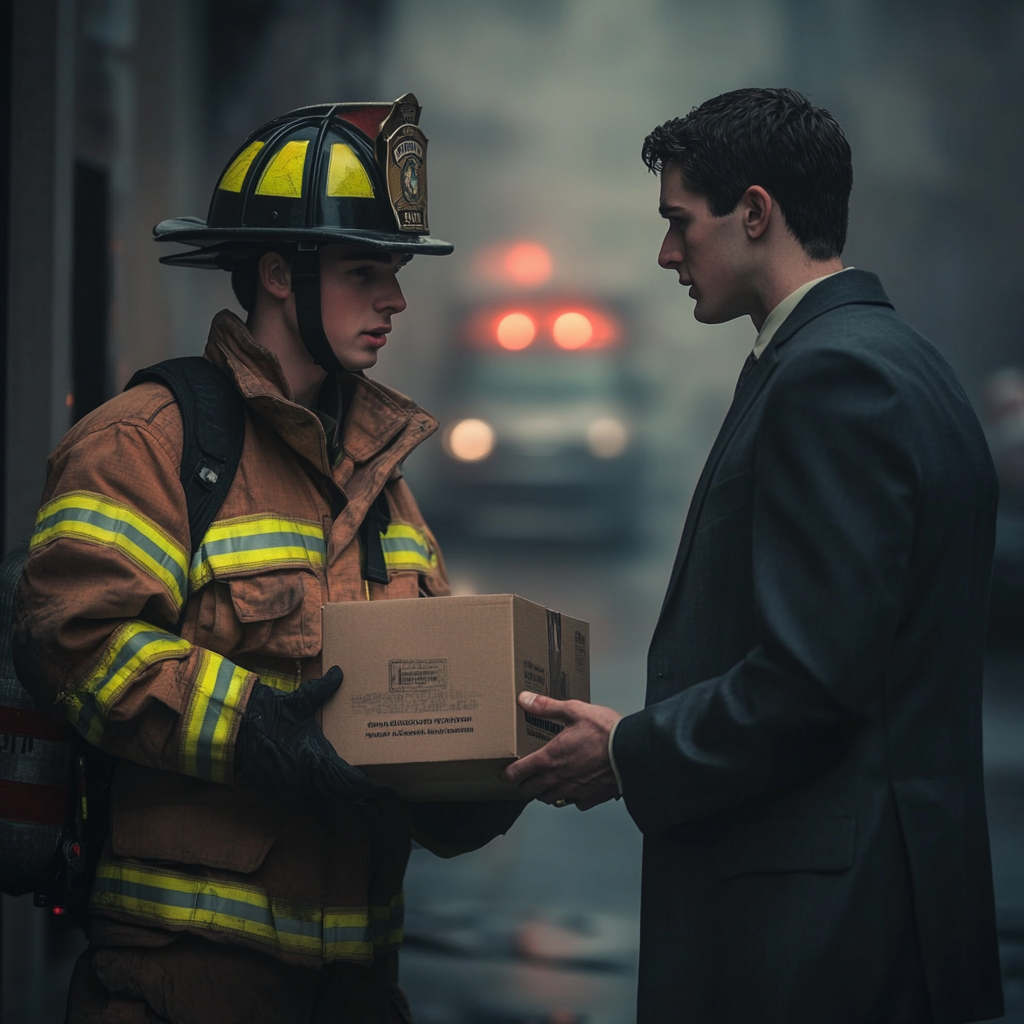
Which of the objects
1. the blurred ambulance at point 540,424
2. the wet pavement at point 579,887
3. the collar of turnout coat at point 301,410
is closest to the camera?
the collar of turnout coat at point 301,410

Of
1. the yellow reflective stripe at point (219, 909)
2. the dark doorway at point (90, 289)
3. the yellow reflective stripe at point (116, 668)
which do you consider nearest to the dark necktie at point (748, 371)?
the yellow reflective stripe at point (116, 668)

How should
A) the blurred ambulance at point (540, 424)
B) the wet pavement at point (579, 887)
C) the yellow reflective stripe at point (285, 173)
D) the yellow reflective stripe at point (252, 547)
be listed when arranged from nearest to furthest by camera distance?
the yellow reflective stripe at point (252, 547)
the yellow reflective stripe at point (285, 173)
the wet pavement at point (579, 887)
the blurred ambulance at point (540, 424)

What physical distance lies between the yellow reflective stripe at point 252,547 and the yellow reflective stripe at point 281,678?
19 cm

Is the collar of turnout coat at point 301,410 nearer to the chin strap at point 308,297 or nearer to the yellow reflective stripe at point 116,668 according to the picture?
the chin strap at point 308,297

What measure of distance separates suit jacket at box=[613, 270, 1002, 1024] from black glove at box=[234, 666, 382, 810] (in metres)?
0.46

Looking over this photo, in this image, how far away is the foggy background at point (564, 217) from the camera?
4.22 m

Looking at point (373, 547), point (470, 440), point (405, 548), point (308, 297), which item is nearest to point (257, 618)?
point (373, 547)

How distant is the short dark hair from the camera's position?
223 centimetres

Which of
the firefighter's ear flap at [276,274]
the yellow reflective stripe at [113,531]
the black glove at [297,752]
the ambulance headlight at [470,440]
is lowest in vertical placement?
the black glove at [297,752]

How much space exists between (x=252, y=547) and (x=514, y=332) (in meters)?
2.24

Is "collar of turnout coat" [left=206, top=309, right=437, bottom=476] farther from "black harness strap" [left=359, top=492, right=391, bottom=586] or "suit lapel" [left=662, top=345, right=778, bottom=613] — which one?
A: "suit lapel" [left=662, top=345, right=778, bottom=613]

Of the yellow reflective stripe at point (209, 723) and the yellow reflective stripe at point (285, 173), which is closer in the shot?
the yellow reflective stripe at point (209, 723)

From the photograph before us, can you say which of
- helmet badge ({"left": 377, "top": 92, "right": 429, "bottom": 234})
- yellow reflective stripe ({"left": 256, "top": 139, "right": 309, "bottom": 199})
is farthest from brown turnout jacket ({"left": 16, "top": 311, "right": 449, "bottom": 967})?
helmet badge ({"left": 377, "top": 92, "right": 429, "bottom": 234})

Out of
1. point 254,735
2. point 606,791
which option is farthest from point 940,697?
point 254,735
